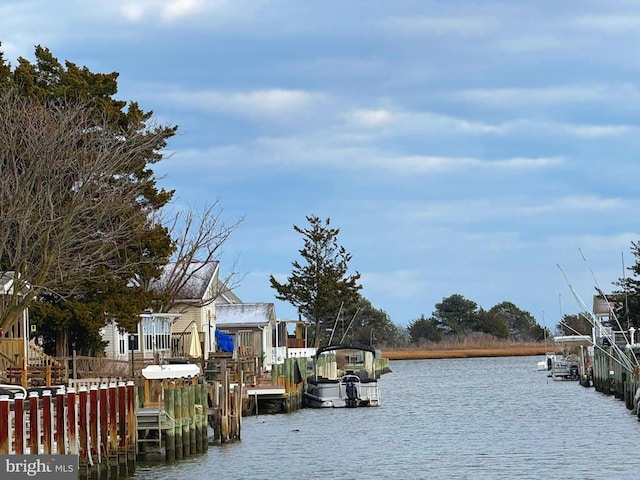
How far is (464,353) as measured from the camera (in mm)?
156250

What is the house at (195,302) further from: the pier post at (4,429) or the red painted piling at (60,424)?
the pier post at (4,429)

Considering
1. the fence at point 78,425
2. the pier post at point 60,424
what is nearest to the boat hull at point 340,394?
the fence at point 78,425

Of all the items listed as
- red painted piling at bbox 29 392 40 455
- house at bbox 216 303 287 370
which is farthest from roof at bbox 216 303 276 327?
red painted piling at bbox 29 392 40 455

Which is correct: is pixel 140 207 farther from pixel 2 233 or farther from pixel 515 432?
pixel 515 432

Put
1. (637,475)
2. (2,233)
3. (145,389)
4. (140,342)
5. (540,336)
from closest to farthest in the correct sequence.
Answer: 1. (637,475)
2. (145,389)
3. (2,233)
4. (140,342)
5. (540,336)

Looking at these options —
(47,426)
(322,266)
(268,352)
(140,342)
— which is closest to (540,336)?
(322,266)

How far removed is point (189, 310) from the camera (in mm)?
77250

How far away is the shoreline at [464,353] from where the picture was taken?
15600 cm

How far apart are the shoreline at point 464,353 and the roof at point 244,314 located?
66932mm

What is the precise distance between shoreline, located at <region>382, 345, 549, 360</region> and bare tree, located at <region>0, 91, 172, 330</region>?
106860 millimetres

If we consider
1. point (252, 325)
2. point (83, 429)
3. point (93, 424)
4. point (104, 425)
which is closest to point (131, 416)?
point (104, 425)

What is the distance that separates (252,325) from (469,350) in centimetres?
7726

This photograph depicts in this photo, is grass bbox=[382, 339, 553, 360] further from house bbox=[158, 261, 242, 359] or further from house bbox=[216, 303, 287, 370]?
house bbox=[158, 261, 242, 359]

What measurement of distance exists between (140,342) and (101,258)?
46.3ft
